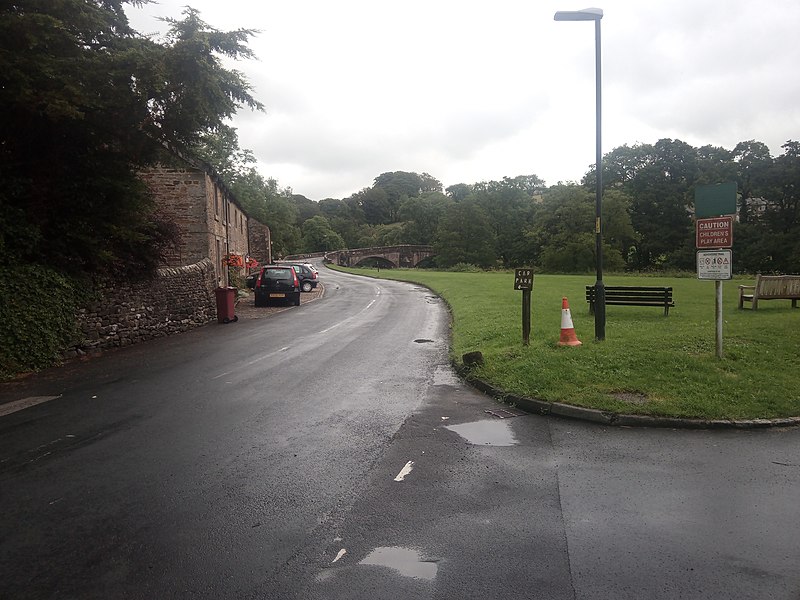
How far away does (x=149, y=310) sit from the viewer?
13.9m

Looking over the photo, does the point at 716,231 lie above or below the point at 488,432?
above

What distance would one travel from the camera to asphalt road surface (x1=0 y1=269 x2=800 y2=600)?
311cm

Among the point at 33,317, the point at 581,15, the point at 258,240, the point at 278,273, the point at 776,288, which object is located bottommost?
the point at 33,317

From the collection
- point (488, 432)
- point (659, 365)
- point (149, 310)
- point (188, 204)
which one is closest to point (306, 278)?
point (188, 204)

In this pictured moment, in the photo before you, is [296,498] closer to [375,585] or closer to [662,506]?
[375,585]

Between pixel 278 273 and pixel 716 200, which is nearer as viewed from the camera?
pixel 716 200

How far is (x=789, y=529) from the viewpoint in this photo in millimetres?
3619

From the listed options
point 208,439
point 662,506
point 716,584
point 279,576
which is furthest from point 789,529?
point 208,439

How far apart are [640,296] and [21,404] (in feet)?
46.9

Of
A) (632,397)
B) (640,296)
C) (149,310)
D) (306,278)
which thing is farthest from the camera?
(306,278)

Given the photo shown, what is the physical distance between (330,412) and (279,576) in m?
3.65

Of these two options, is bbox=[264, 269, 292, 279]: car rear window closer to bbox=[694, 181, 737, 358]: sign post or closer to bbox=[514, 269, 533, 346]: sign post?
bbox=[514, 269, 533, 346]: sign post

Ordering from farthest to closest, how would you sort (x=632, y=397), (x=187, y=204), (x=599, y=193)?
1. (x=187, y=204)
2. (x=599, y=193)
3. (x=632, y=397)

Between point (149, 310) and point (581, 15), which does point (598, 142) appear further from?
point (149, 310)
